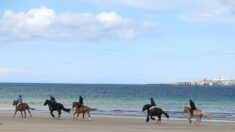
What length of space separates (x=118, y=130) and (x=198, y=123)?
26.2 ft

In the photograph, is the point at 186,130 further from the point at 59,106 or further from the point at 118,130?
the point at 59,106

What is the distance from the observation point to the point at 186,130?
25750 millimetres

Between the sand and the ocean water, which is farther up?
the ocean water

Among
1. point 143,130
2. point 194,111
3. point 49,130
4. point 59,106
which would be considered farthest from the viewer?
point 59,106

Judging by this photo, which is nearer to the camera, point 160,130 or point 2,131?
point 2,131

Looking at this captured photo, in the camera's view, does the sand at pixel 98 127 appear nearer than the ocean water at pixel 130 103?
Yes

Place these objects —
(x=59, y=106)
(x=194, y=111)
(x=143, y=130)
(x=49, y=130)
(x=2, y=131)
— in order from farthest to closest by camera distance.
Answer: (x=59, y=106) → (x=194, y=111) → (x=143, y=130) → (x=49, y=130) → (x=2, y=131)

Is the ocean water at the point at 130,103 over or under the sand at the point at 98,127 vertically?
over

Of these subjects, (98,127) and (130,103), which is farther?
(130,103)

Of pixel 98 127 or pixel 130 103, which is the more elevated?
pixel 130 103

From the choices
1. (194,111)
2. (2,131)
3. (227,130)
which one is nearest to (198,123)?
(194,111)

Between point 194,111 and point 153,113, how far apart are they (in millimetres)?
2258

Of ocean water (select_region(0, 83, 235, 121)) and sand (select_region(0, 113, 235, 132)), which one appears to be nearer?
sand (select_region(0, 113, 235, 132))

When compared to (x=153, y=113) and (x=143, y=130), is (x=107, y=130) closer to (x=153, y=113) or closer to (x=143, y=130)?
(x=143, y=130)
